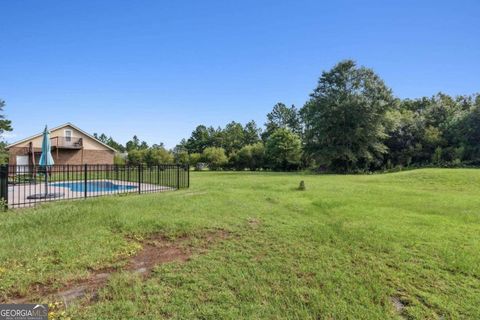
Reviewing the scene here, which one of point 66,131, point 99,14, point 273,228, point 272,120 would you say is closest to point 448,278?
point 273,228

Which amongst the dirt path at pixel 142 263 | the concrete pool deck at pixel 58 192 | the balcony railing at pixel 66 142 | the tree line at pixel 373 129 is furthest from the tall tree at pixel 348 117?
the dirt path at pixel 142 263

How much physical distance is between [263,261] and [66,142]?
92.9 ft

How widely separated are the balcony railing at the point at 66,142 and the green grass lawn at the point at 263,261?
73.7 ft

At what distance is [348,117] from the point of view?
2756cm

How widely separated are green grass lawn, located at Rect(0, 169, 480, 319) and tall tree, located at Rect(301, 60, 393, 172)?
69.5ft

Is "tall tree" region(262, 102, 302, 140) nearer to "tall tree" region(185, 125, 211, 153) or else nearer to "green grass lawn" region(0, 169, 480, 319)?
"tall tree" region(185, 125, 211, 153)

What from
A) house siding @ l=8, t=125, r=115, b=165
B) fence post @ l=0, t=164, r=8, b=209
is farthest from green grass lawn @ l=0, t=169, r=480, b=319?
house siding @ l=8, t=125, r=115, b=165

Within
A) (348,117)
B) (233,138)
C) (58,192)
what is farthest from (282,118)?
(58,192)

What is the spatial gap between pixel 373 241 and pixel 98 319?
4177 millimetres

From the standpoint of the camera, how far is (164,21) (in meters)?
11.2

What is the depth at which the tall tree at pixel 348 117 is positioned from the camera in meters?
26.8

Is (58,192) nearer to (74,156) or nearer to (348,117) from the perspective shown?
(74,156)

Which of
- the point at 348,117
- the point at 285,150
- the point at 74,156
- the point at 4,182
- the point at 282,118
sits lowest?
the point at 4,182

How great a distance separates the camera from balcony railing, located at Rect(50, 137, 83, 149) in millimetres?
24750
